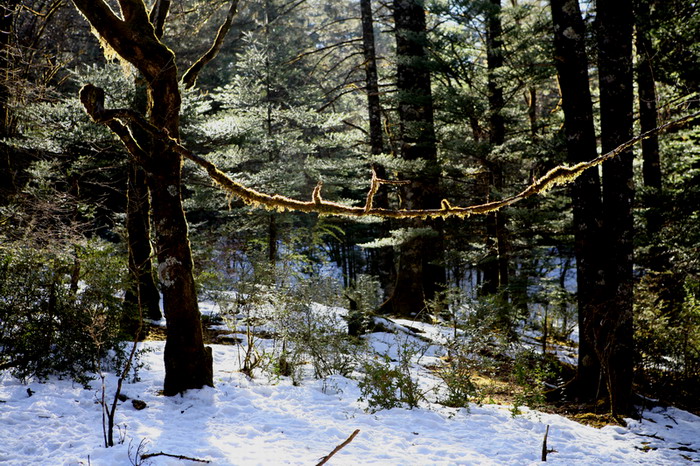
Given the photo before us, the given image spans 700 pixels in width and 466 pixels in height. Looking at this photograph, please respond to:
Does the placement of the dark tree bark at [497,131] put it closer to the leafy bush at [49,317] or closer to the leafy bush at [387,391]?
the leafy bush at [387,391]

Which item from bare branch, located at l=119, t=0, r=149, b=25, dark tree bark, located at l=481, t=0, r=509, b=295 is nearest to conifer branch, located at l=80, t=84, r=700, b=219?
bare branch, located at l=119, t=0, r=149, b=25

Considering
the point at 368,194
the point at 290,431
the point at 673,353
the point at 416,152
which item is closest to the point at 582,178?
the point at 673,353

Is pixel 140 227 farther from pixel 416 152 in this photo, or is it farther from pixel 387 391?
pixel 416 152

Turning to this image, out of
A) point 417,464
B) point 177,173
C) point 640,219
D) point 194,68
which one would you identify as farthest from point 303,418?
point 640,219

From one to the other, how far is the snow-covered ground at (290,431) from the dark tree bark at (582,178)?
913 mm

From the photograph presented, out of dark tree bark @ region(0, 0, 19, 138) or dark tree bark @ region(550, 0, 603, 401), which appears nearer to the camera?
dark tree bark @ region(550, 0, 603, 401)

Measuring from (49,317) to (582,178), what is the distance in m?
6.54

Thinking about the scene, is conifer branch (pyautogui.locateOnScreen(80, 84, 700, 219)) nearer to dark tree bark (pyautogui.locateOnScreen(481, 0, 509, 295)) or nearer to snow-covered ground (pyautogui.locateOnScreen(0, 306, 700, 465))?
snow-covered ground (pyautogui.locateOnScreen(0, 306, 700, 465))

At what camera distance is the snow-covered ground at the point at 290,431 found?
3723mm

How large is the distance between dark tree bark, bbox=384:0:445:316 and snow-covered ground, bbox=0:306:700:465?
18.0 ft

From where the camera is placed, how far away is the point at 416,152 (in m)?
10.9

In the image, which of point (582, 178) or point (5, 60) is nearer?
point (582, 178)

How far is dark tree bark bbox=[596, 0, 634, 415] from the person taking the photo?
5.59 meters

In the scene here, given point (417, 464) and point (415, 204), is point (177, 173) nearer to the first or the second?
point (417, 464)
